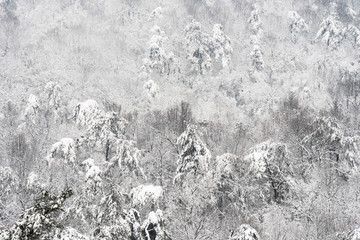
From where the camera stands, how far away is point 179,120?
2617 cm

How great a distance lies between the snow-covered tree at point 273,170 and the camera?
1827cm

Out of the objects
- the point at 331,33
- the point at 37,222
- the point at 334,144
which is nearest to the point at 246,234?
the point at 37,222

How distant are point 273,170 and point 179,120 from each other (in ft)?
32.8

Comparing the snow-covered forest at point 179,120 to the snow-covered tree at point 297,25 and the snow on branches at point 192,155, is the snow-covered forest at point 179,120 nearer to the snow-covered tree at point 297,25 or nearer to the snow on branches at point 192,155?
the snow on branches at point 192,155

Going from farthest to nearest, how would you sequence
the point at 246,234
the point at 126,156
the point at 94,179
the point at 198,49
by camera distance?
the point at 198,49, the point at 126,156, the point at 94,179, the point at 246,234

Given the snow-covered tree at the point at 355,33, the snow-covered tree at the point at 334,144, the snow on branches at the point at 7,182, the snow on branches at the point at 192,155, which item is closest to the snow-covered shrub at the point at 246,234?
the snow on branches at the point at 192,155

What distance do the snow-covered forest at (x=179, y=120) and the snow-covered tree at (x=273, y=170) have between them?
9cm

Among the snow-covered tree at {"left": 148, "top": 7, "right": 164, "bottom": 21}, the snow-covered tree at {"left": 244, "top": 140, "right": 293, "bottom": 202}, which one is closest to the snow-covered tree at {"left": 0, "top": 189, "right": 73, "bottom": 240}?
the snow-covered tree at {"left": 244, "top": 140, "right": 293, "bottom": 202}

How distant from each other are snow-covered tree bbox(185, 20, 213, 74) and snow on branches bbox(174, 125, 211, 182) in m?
29.5

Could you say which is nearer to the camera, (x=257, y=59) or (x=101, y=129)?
(x=101, y=129)

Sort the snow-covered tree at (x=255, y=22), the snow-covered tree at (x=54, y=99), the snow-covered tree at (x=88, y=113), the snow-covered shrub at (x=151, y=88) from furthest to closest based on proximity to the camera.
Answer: the snow-covered tree at (x=255, y=22) → the snow-covered shrub at (x=151, y=88) → the snow-covered tree at (x=54, y=99) → the snow-covered tree at (x=88, y=113)

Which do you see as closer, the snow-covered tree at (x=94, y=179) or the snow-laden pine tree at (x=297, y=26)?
the snow-covered tree at (x=94, y=179)

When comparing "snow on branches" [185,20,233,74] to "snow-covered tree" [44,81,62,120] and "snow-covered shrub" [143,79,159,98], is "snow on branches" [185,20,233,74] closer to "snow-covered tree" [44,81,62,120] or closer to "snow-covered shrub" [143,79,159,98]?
"snow-covered shrub" [143,79,159,98]

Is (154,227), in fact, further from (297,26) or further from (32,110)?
(297,26)
